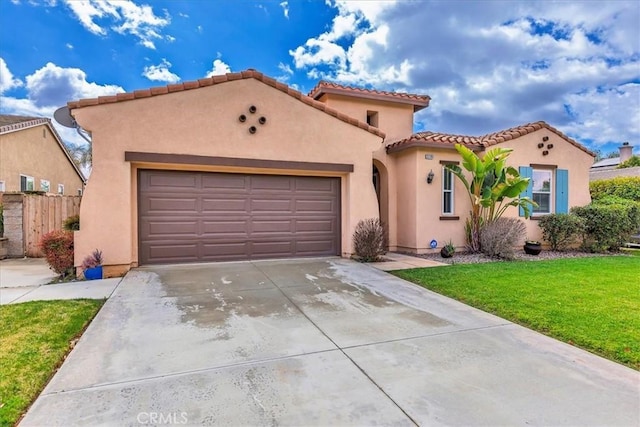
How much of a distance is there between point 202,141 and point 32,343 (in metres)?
5.69

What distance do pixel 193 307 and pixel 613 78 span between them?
66.9 ft

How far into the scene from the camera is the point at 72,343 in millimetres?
4043

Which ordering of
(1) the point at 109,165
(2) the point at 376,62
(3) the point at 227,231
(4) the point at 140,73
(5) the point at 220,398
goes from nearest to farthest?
(5) the point at 220,398
(1) the point at 109,165
(3) the point at 227,231
(4) the point at 140,73
(2) the point at 376,62

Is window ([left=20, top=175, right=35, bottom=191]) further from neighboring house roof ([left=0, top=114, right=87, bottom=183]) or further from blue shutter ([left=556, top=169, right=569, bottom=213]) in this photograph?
blue shutter ([left=556, top=169, right=569, bottom=213])

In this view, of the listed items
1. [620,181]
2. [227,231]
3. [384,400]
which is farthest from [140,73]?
[620,181]

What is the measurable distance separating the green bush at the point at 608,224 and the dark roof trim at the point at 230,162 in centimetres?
941

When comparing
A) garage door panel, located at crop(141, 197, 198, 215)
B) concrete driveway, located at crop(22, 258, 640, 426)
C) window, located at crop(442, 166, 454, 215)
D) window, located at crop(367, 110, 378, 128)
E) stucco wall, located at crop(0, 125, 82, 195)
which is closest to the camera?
concrete driveway, located at crop(22, 258, 640, 426)

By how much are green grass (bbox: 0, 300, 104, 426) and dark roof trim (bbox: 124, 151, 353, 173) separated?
3.65 meters

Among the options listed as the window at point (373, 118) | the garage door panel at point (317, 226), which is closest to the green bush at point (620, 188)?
the window at point (373, 118)

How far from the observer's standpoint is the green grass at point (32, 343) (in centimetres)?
287

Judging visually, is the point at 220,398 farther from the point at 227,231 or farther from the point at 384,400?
the point at 227,231

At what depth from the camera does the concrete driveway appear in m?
2.65

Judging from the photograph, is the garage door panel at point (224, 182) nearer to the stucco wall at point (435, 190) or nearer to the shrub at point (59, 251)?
the shrub at point (59, 251)

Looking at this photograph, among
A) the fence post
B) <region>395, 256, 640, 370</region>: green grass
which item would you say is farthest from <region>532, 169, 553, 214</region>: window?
the fence post
